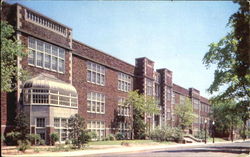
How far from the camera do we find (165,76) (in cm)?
5794

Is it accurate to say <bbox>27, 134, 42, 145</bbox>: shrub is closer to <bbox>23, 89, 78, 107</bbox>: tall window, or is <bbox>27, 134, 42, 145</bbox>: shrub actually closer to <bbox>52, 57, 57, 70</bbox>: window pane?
<bbox>23, 89, 78, 107</bbox>: tall window

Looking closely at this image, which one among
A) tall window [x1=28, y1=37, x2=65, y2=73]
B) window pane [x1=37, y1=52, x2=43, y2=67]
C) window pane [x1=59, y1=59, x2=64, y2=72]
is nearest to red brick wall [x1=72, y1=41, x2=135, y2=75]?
window pane [x1=59, y1=59, x2=64, y2=72]

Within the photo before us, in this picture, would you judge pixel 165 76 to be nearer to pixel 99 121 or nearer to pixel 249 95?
pixel 99 121

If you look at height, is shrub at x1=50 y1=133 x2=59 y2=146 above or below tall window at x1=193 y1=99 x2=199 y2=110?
below

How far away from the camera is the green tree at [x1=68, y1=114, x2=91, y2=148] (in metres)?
24.4

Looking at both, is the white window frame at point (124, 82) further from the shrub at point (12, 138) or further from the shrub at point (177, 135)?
the shrub at point (12, 138)

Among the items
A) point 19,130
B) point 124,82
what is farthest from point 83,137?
point 124,82

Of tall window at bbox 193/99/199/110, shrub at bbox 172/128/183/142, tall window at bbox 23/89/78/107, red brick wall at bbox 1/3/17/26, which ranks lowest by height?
shrub at bbox 172/128/183/142

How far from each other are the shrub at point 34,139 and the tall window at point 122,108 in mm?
18721

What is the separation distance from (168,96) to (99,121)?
25.7 meters

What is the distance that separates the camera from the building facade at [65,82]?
2583 cm

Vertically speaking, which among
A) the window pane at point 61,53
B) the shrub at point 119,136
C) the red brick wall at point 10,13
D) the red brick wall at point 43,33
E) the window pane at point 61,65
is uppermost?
the red brick wall at point 10,13

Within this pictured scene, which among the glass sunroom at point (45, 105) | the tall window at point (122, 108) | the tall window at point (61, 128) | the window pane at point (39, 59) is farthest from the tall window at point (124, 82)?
the window pane at point (39, 59)

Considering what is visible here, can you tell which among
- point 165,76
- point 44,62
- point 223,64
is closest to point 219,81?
point 223,64
